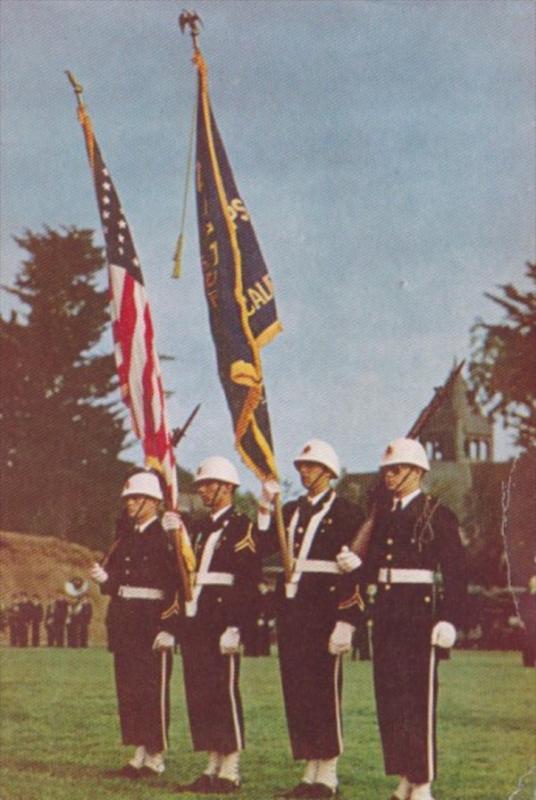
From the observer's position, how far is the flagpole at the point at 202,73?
5.77 metres

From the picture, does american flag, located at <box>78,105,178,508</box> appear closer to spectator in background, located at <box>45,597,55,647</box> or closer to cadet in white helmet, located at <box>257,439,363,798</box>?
cadet in white helmet, located at <box>257,439,363,798</box>

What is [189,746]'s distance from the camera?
249 inches

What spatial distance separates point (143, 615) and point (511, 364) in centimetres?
224

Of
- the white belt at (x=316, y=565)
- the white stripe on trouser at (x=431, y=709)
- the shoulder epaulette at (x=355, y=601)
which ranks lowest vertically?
the white stripe on trouser at (x=431, y=709)

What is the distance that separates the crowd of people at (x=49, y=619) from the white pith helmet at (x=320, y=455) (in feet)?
7.38

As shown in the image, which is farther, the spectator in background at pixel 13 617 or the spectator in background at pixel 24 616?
the spectator in background at pixel 24 616

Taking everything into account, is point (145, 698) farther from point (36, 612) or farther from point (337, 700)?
point (36, 612)

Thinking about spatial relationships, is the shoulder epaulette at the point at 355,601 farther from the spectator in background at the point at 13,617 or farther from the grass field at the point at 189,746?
the spectator in background at the point at 13,617

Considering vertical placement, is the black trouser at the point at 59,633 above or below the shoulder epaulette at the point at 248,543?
below

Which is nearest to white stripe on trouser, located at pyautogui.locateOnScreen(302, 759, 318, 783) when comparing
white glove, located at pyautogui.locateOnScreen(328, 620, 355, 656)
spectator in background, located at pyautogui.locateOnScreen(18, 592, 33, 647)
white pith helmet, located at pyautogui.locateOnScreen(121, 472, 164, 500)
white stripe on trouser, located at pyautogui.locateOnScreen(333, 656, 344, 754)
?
white stripe on trouser, located at pyautogui.locateOnScreen(333, 656, 344, 754)

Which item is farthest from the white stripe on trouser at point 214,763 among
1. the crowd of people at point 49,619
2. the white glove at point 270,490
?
the crowd of people at point 49,619

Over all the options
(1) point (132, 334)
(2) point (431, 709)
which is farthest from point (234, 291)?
(2) point (431, 709)

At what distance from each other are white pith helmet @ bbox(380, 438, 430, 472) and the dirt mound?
5.19 feet

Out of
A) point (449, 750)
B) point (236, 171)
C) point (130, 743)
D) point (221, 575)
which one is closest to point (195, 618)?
point (221, 575)
